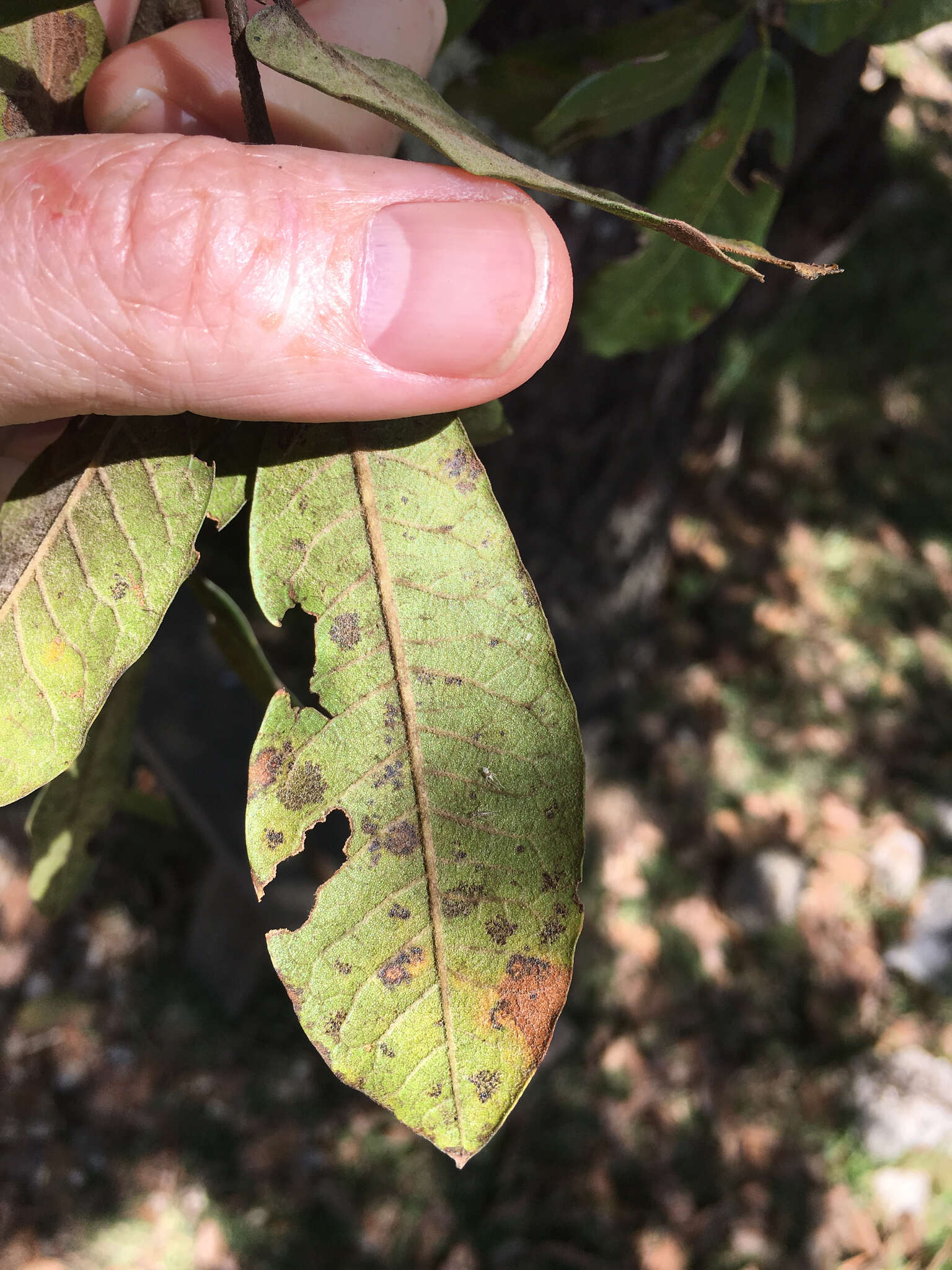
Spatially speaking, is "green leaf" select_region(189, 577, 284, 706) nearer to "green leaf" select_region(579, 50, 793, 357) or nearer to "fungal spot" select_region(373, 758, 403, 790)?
"fungal spot" select_region(373, 758, 403, 790)

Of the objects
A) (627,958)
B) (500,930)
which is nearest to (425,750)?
(500,930)

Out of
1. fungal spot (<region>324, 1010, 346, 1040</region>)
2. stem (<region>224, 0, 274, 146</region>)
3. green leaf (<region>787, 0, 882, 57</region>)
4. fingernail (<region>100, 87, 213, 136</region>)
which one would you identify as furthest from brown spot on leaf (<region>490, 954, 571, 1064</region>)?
green leaf (<region>787, 0, 882, 57</region>)

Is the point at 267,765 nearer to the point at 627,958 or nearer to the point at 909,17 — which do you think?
the point at 909,17

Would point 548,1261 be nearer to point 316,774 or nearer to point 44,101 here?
point 316,774

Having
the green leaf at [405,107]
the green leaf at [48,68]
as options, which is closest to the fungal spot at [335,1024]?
the green leaf at [405,107]

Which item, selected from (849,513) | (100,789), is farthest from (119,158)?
(849,513)
